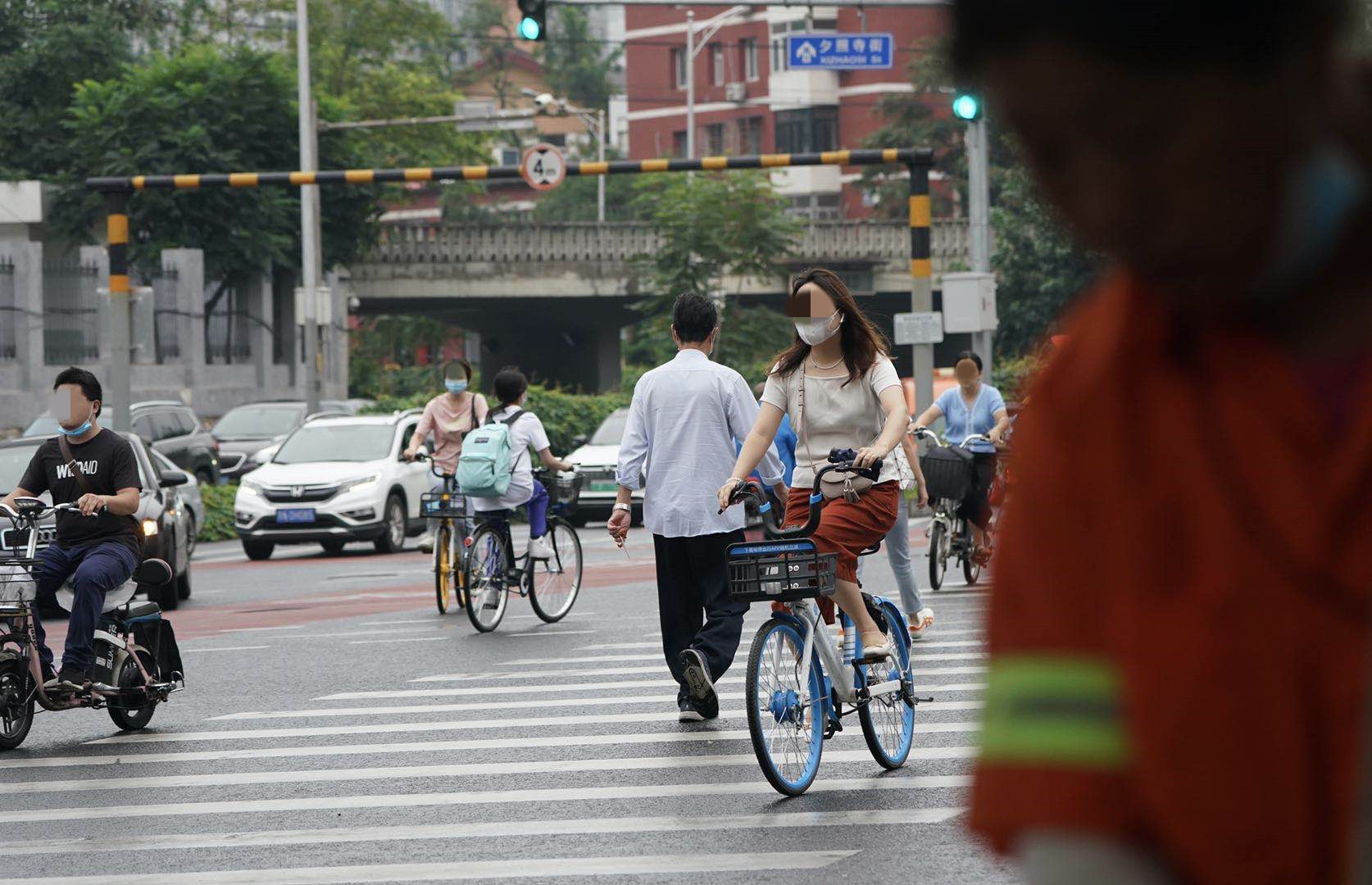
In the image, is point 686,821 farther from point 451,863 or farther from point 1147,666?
point 1147,666

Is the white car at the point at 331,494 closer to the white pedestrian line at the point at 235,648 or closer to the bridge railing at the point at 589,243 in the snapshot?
the white pedestrian line at the point at 235,648

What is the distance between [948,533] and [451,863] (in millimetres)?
10386

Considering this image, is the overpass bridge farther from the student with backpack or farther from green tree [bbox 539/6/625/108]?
green tree [bbox 539/6/625/108]

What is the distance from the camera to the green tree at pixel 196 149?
46.8 m

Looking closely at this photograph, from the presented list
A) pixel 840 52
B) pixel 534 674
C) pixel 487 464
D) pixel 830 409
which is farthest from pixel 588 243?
pixel 830 409

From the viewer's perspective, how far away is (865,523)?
7789 mm

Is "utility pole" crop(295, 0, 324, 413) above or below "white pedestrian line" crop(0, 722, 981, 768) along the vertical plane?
above

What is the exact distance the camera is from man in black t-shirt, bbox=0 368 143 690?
31.5 feet

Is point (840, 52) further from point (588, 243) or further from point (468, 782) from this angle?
point (588, 243)

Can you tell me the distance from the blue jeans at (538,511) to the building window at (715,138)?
73.0 metres

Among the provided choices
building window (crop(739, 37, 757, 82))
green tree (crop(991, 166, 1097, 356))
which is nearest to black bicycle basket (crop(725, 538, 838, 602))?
green tree (crop(991, 166, 1097, 356))

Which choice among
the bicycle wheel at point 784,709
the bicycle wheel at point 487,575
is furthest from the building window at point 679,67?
the bicycle wheel at point 784,709

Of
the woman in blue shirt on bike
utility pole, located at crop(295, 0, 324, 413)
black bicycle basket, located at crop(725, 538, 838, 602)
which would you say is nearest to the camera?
black bicycle basket, located at crop(725, 538, 838, 602)

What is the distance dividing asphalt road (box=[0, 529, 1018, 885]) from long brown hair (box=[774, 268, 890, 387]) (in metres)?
1.37
